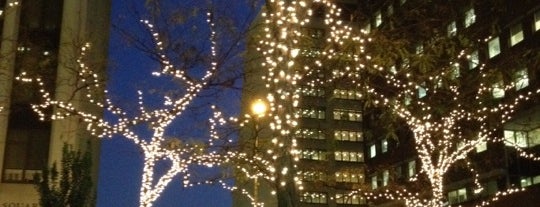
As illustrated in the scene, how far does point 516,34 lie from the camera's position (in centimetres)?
3747

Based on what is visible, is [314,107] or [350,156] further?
[350,156]

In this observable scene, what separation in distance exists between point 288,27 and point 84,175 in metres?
6.02

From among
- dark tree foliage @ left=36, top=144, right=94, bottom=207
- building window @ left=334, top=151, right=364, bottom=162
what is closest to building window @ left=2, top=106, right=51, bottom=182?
dark tree foliage @ left=36, top=144, right=94, bottom=207

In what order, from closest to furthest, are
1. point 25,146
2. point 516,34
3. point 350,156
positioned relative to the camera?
point 25,146
point 516,34
point 350,156

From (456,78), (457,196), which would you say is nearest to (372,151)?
(457,196)

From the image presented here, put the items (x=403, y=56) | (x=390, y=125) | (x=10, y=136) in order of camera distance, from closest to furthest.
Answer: (x=403, y=56), (x=390, y=125), (x=10, y=136)

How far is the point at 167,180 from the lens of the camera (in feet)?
76.1

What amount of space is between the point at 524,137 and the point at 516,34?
5106mm

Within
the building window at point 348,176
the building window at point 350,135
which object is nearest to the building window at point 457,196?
the building window at point 348,176

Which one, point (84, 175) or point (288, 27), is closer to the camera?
point (288, 27)

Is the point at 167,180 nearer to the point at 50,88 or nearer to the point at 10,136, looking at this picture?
the point at 50,88

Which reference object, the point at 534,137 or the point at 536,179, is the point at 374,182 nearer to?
the point at 536,179

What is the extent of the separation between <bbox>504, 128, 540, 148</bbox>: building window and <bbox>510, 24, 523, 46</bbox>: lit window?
175 inches

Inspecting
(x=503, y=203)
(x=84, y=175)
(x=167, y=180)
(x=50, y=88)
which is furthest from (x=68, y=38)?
(x=503, y=203)
